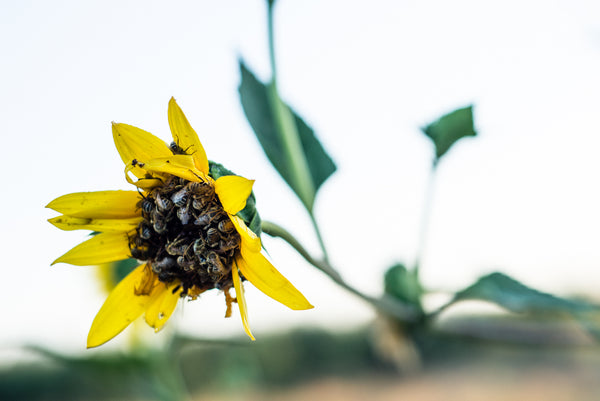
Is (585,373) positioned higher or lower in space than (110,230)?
lower

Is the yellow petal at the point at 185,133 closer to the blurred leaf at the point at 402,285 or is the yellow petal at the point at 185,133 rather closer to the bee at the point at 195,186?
the bee at the point at 195,186

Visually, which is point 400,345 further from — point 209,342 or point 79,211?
point 79,211

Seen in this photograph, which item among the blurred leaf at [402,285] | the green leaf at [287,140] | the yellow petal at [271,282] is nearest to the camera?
the yellow petal at [271,282]

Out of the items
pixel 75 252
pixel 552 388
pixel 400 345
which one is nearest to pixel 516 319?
pixel 400 345

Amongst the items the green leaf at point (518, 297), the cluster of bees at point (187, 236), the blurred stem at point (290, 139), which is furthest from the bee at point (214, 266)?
the green leaf at point (518, 297)

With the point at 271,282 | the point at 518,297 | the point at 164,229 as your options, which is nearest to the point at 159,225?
the point at 164,229
